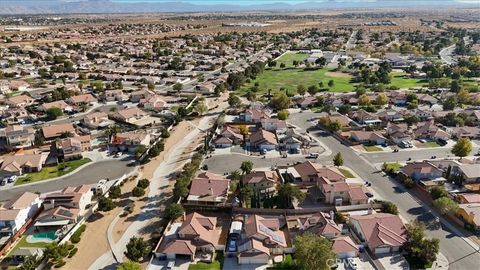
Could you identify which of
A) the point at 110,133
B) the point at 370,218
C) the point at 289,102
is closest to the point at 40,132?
the point at 110,133

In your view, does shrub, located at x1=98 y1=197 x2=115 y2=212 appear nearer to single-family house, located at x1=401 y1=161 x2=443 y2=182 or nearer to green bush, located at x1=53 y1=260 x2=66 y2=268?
green bush, located at x1=53 y1=260 x2=66 y2=268

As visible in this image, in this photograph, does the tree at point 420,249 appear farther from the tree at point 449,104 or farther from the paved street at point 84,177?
the tree at point 449,104

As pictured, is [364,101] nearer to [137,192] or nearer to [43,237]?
[137,192]

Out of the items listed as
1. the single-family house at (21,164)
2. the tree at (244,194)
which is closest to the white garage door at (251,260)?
the tree at (244,194)

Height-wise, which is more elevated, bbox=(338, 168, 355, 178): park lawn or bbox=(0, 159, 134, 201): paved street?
bbox=(0, 159, 134, 201): paved street

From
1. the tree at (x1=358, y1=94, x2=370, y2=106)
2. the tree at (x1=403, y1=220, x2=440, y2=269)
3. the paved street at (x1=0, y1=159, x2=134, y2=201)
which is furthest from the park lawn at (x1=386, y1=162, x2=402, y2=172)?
the paved street at (x1=0, y1=159, x2=134, y2=201)

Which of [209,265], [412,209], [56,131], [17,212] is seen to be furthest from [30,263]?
[56,131]
